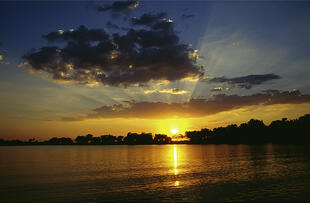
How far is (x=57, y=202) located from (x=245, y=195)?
2364cm

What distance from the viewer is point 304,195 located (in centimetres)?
2975

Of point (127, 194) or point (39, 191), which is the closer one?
point (127, 194)

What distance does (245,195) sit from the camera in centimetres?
3092

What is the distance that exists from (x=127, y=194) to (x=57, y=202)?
8831 millimetres

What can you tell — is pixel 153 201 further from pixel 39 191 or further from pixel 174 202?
pixel 39 191

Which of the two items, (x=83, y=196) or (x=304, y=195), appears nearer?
(x=304, y=195)

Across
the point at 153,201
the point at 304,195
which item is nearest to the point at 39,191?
the point at 153,201

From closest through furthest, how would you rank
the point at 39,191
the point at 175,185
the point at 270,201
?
1. the point at 270,201
2. the point at 39,191
3. the point at 175,185

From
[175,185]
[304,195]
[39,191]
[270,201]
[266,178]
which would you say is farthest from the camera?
[266,178]

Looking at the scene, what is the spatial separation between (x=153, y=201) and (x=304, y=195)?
742 inches

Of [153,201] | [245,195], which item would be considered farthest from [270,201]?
[153,201]

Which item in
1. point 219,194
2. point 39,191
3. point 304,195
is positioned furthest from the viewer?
point 39,191

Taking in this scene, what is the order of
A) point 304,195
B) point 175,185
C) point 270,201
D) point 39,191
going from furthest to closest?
point 175,185
point 39,191
point 304,195
point 270,201

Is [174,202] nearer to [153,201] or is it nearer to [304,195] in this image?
[153,201]
